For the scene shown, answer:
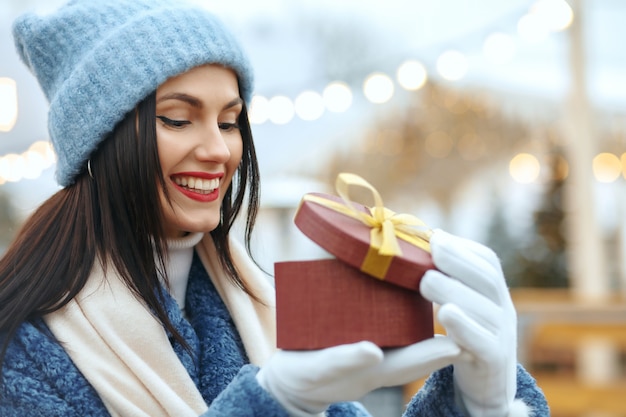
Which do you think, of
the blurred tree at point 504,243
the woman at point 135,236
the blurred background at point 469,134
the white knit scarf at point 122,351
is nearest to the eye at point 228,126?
the woman at point 135,236

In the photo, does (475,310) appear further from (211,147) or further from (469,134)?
(469,134)

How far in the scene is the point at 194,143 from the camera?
3.85 ft

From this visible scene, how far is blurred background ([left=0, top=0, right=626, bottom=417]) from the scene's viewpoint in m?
4.05

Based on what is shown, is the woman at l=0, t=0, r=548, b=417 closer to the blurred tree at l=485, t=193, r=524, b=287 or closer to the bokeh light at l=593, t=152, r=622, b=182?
the bokeh light at l=593, t=152, r=622, b=182

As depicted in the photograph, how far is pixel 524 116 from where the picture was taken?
5.79 metres

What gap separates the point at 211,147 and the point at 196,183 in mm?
52

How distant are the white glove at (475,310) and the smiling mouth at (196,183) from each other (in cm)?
34

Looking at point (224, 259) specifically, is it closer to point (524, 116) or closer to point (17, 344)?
point (17, 344)

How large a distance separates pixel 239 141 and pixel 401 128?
5.08 m

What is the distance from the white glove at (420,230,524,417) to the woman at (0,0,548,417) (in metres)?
0.02

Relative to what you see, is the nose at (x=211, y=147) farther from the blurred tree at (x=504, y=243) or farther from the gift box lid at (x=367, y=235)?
the blurred tree at (x=504, y=243)

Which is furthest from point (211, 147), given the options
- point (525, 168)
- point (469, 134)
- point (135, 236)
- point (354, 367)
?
point (525, 168)

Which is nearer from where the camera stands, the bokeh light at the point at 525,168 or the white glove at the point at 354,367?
the white glove at the point at 354,367

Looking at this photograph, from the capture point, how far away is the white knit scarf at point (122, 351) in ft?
3.72
